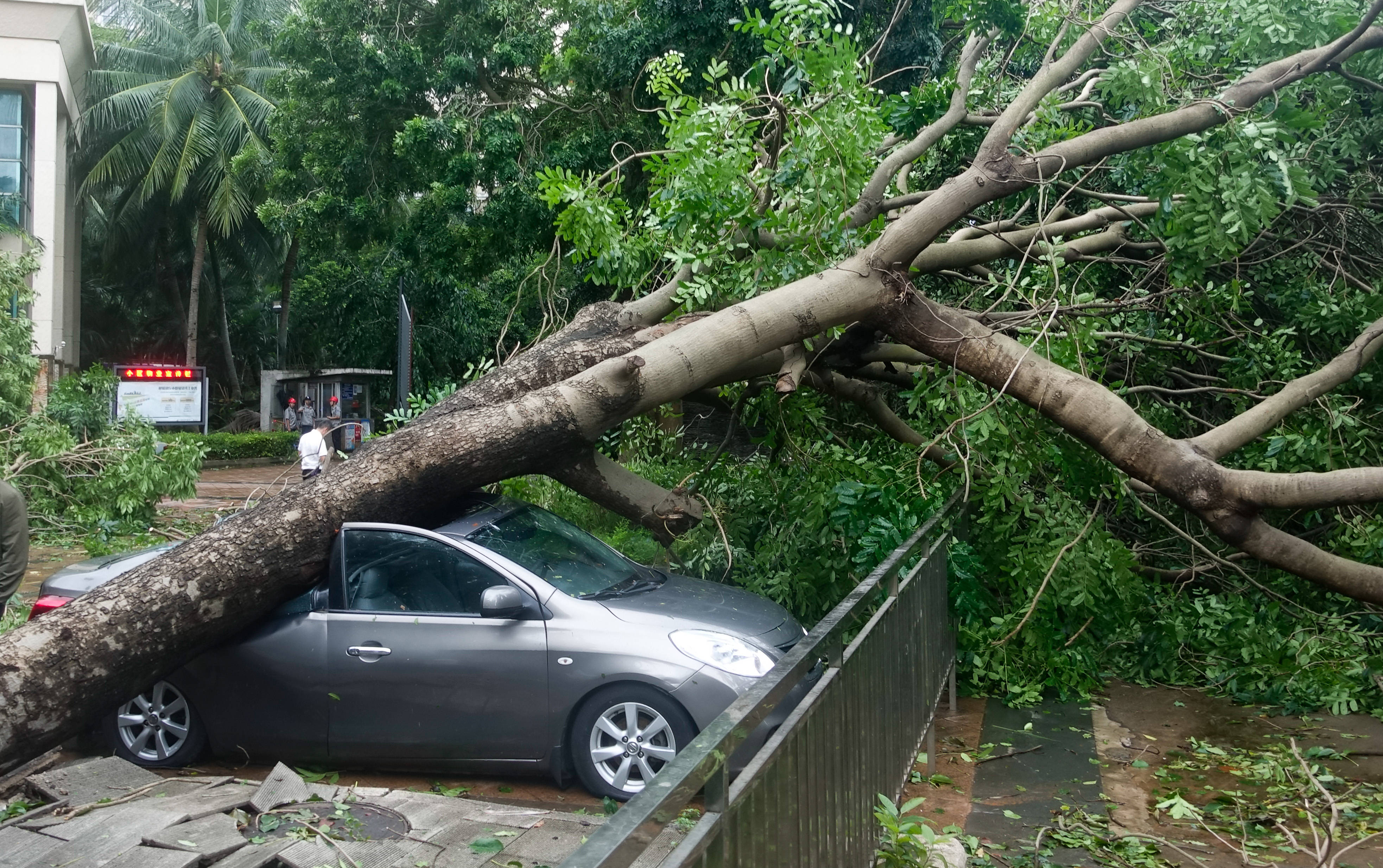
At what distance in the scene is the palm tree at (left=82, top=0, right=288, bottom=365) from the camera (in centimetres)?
3006

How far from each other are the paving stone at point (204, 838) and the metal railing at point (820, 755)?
2399 mm

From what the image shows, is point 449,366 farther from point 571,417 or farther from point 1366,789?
point 1366,789

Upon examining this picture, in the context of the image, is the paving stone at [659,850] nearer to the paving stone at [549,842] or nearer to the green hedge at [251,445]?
the paving stone at [549,842]

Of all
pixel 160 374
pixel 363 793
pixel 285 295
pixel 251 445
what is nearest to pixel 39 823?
pixel 363 793

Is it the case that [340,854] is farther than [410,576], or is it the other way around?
[410,576]

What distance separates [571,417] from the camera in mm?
5684

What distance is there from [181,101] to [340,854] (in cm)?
3091

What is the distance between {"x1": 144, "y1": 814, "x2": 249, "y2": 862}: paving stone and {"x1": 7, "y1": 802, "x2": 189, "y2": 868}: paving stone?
56mm

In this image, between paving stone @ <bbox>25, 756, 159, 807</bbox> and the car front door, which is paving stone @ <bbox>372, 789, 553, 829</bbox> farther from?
paving stone @ <bbox>25, 756, 159, 807</bbox>

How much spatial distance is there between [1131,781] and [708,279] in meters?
3.52

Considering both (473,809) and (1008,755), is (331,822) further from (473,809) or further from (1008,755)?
(1008,755)

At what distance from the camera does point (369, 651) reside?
517 centimetres

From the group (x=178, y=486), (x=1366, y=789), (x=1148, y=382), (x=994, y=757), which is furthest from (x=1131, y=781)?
(x=178, y=486)

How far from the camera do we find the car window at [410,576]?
5250 millimetres
